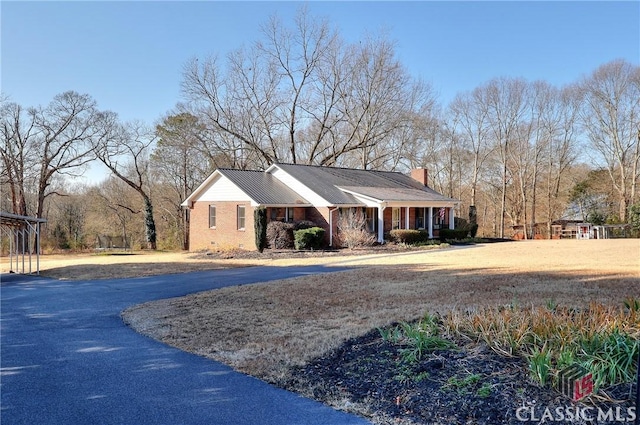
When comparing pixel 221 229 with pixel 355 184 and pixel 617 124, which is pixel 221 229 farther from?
pixel 617 124

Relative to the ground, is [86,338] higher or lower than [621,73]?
lower

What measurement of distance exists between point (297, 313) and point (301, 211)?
1898 cm

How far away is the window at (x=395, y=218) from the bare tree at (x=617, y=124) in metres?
18.4

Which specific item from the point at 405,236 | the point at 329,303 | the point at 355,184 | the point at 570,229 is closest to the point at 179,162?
the point at 355,184

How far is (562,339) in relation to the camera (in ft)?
16.0

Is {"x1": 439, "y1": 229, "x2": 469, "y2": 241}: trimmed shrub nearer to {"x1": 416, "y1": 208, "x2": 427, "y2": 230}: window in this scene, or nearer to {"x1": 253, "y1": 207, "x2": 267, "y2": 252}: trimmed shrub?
{"x1": 416, "y1": 208, "x2": 427, "y2": 230}: window

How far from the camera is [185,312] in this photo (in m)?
8.66

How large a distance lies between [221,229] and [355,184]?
357 inches

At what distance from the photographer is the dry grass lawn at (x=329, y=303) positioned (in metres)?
6.21

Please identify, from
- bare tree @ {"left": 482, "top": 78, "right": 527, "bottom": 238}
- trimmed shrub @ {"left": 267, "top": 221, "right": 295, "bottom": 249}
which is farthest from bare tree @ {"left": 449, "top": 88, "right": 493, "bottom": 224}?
trimmed shrub @ {"left": 267, "top": 221, "right": 295, "bottom": 249}

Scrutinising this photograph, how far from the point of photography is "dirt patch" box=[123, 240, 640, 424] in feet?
17.7

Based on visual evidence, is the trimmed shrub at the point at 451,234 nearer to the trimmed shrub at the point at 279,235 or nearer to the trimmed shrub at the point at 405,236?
the trimmed shrub at the point at 405,236

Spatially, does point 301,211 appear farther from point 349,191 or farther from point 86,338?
point 86,338

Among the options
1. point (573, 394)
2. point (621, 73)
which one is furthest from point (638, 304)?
point (621, 73)
